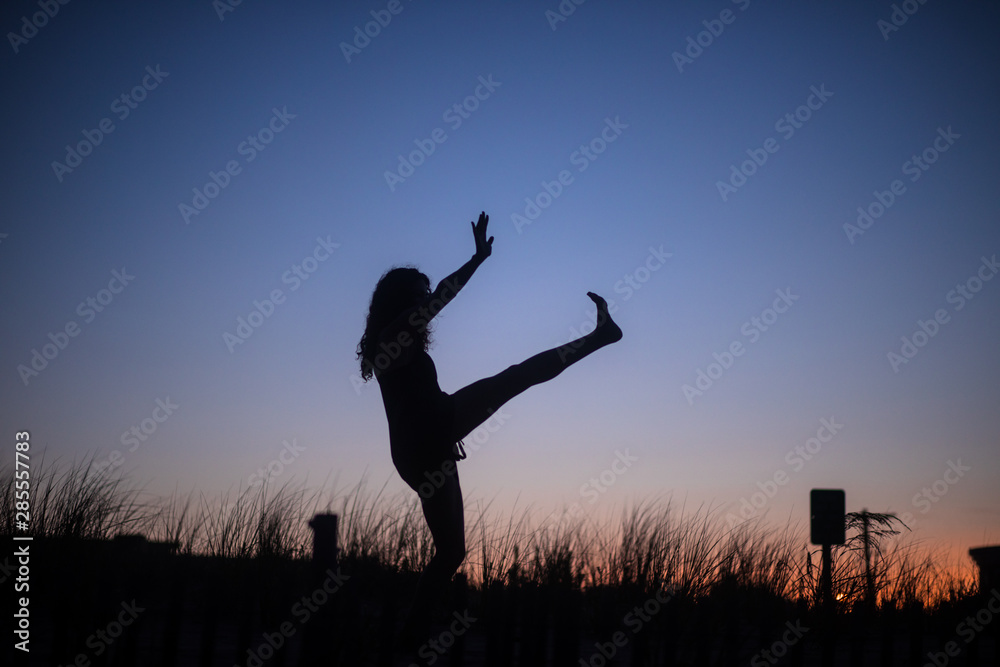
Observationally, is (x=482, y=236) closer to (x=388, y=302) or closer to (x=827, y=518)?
(x=388, y=302)

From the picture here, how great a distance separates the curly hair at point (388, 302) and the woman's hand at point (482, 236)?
0.45m

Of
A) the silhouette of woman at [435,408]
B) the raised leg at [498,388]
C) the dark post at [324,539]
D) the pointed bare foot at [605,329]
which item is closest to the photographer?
the silhouette of woman at [435,408]

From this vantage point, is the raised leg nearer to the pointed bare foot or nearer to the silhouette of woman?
the silhouette of woman

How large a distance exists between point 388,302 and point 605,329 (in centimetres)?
110

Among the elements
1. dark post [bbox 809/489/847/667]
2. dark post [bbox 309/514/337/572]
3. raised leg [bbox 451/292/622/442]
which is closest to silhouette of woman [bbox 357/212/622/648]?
raised leg [bbox 451/292/622/442]

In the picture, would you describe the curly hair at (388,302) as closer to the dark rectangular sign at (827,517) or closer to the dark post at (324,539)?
the dark post at (324,539)

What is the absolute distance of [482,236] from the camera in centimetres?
374

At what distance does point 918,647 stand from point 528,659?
1.84m

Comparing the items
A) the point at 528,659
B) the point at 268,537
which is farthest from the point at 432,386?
the point at 268,537

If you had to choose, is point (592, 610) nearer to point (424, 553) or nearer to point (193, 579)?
point (424, 553)

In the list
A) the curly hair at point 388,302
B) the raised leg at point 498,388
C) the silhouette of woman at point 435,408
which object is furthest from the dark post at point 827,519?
the curly hair at point 388,302

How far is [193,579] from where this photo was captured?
236 inches

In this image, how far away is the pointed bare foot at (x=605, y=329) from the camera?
388 cm

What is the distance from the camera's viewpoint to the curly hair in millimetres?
3947
